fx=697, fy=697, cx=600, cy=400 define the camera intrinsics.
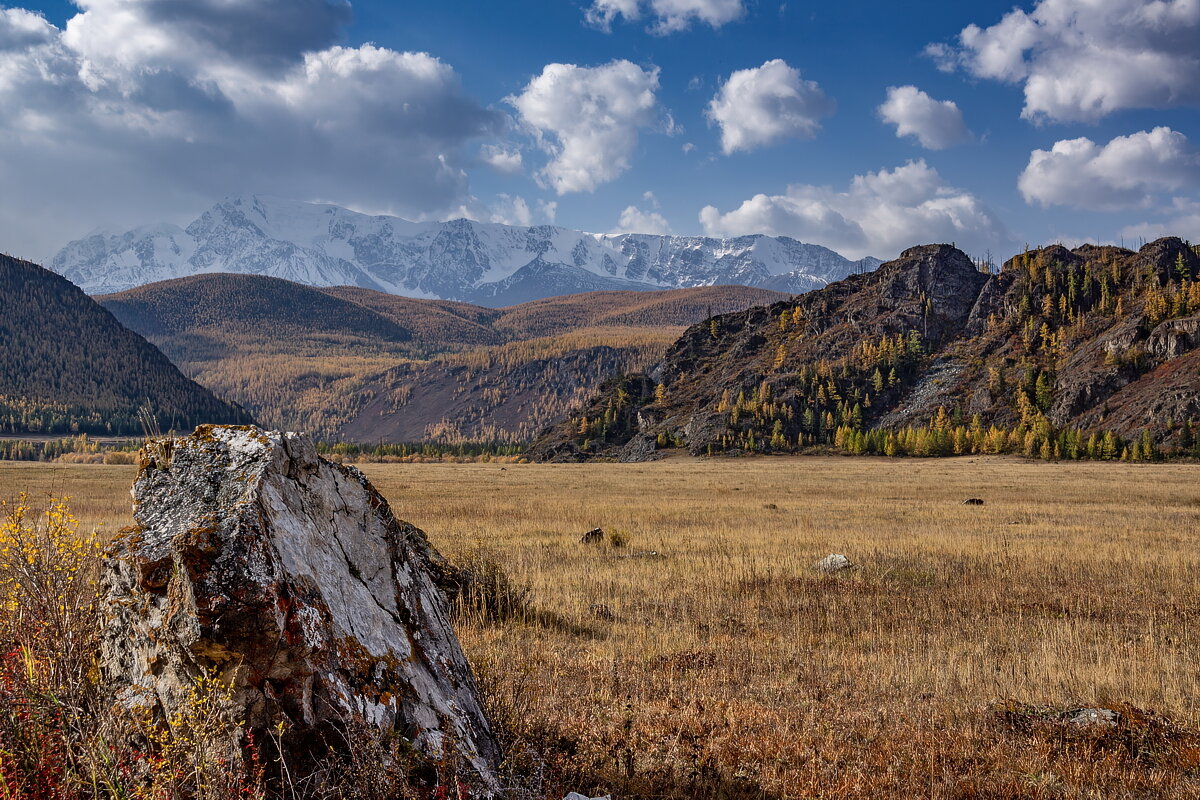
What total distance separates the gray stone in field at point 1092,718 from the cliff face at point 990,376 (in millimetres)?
132736

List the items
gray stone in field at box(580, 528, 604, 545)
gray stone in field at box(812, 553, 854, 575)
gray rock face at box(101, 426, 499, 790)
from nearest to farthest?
1. gray rock face at box(101, 426, 499, 790)
2. gray stone in field at box(812, 553, 854, 575)
3. gray stone in field at box(580, 528, 604, 545)

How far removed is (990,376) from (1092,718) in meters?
172

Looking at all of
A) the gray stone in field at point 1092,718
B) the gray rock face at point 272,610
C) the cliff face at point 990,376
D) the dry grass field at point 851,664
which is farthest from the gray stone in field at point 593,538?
the cliff face at point 990,376

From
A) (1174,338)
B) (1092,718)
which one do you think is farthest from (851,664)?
(1174,338)

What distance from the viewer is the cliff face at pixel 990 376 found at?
5320 inches

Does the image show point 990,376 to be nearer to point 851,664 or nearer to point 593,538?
point 593,538

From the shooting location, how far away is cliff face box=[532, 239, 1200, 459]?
13512 centimetres

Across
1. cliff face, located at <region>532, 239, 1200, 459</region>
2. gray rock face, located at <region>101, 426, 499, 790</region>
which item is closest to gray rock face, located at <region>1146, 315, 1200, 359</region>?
cliff face, located at <region>532, 239, 1200, 459</region>

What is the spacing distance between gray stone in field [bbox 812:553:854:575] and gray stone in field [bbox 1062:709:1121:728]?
28.4 feet

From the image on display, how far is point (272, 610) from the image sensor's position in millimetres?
3908

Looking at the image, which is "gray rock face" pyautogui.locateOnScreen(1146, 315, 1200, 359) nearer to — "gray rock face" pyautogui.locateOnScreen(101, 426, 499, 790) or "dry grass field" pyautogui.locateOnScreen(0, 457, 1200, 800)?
"dry grass field" pyautogui.locateOnScreen(0, 457, 1200, 800)

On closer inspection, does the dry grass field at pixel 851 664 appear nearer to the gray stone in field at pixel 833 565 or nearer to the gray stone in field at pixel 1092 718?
the gray stone in field at pixel 1092 718

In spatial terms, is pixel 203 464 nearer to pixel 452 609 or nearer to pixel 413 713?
pixel 413 713

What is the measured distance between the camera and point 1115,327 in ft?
503
